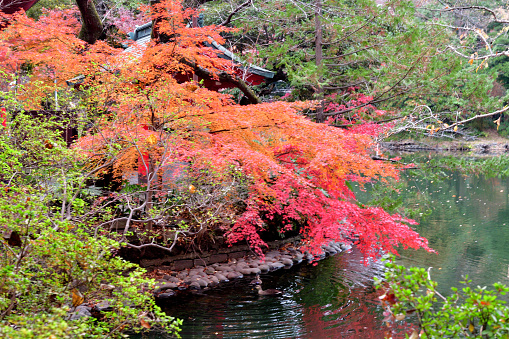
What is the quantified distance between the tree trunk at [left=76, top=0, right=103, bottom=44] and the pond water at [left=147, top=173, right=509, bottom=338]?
7.07 metres

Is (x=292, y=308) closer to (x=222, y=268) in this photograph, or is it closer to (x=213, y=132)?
(x=222, y=268)

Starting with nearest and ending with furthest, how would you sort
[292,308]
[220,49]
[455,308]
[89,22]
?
1. [455,308]
2. [292,308]
3. [89,22]
4. [220,49]

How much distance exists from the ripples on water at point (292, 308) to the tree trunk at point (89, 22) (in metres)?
7.08

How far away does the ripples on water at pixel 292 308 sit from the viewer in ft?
20.1

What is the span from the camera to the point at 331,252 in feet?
34.9

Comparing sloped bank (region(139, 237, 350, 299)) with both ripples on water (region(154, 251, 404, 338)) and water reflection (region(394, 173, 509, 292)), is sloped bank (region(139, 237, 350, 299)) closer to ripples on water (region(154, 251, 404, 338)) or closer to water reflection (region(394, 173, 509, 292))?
ripples on water (region(154, 251, 404, 338))

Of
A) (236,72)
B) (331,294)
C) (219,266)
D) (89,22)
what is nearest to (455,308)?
(331,294)

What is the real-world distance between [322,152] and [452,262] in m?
5.03

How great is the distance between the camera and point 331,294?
7.64 metres

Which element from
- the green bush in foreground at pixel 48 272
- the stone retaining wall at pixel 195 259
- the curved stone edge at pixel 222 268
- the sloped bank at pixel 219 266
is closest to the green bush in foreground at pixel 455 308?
the green bush in foreground at pixel 48 272

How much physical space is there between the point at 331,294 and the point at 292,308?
3.32 feet

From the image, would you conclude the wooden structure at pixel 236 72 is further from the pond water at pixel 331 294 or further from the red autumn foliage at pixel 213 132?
the pond water at pixel 331 294

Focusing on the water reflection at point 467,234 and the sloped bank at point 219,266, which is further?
the water reflection at point 467,234

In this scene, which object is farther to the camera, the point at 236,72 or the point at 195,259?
the point at 236,72
